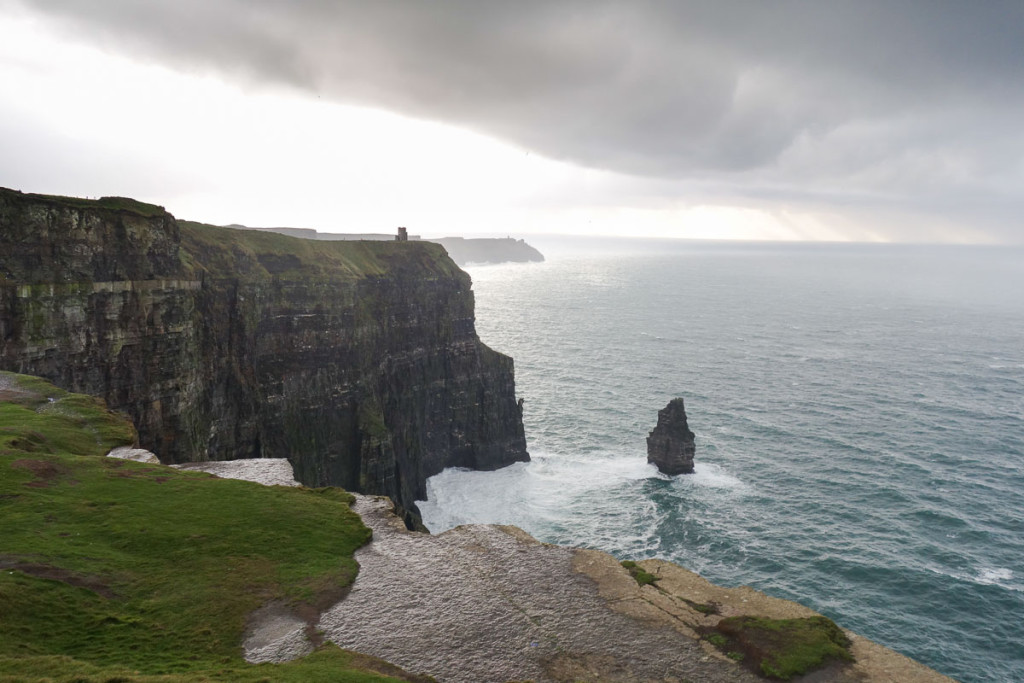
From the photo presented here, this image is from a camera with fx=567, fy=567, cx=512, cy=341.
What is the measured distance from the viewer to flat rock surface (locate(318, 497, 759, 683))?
18031 mm

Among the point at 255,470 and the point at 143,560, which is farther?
the point at 255,470

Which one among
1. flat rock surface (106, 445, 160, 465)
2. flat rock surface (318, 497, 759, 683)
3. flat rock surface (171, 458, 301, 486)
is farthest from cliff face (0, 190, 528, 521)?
flat rock surface (318, 497, 759, 683)

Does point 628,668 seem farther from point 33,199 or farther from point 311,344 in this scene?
point 311,344

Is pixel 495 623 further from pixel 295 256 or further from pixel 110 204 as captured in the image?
pixel 295 256

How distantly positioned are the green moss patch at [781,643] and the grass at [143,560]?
11.7 m

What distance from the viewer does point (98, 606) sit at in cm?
1741

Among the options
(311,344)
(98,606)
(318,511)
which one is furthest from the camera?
(311,344)

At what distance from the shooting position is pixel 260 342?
55.1 m

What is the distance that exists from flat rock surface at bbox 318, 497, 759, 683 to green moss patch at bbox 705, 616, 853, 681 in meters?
0.93

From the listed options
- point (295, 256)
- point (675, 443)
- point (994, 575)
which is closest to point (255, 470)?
point (295, 256)

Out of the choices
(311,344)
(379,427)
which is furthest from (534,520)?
(311,344)

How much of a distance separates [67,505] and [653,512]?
55.9 m

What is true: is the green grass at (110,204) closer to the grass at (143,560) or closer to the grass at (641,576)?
the grass at (143,560)

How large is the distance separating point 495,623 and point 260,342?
43.5 metres
